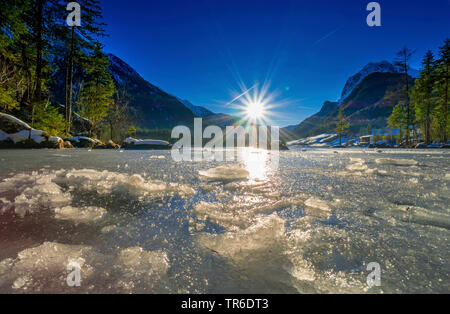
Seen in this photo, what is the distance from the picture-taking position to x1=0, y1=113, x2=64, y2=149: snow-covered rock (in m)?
10.6

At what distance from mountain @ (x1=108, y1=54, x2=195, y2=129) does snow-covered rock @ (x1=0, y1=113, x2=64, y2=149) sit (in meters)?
117

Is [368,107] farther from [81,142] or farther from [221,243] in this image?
[221,243]

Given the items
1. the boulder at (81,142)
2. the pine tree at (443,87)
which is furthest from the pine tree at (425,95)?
the boulder at (81,142)

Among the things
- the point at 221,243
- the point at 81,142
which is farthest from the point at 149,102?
the point at 221,243

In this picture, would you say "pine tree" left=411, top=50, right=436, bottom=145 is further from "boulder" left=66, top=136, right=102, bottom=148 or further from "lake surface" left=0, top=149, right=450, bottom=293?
"boulder" left=66, top=136, right=102, bottom=148

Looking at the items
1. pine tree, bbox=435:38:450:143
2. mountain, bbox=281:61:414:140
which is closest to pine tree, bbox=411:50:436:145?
pine tree, bbox=435:38:450:143

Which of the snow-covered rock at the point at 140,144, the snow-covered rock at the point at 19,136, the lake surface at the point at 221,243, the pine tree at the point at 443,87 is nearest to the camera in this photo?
the lake surface at the point at 221,243

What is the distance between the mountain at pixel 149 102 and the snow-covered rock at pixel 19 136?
117m

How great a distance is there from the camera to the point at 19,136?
1091 centimetres

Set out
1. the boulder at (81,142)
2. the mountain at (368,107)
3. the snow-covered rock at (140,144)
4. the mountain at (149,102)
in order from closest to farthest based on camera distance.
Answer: the boulder at (81,142) → the snow-covered rock at (140,144) → the mountain at (368,107) → the mountain at (149,102)

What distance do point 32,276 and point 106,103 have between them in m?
27.0

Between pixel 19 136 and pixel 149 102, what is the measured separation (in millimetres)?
143553

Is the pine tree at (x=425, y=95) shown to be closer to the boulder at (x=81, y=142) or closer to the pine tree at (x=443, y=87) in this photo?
the pine tree at (x=443, y=87)

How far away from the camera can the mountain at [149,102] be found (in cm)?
12756
